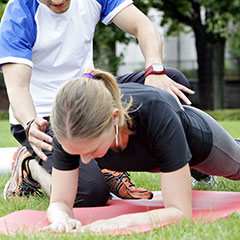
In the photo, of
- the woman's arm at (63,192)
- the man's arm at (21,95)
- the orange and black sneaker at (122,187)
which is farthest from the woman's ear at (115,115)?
the orange and black sneaker at (122,187)

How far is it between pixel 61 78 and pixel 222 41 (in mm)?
10690

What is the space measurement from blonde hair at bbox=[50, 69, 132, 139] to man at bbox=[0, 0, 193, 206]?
0.71m

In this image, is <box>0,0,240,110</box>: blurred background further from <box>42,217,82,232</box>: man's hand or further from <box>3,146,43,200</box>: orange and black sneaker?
<box>42,217,82,232</box>: man's hand

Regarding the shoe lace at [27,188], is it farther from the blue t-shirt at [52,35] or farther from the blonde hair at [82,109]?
the blonde hair at [82,109]

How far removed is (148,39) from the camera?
10.0ft

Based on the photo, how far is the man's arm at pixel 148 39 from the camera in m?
2.68

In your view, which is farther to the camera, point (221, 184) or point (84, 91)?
point (221, 184)

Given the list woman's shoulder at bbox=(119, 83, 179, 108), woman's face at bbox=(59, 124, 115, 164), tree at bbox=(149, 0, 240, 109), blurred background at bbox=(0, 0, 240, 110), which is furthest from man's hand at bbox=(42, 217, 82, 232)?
tree at bbox=(149, 0, 240, 109)

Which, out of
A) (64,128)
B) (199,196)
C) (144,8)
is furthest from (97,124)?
(144,8)

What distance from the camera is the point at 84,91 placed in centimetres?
196

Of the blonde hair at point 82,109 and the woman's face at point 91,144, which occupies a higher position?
the blonde hair at point 82,109

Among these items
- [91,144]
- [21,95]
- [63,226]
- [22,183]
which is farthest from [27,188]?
[91,144]

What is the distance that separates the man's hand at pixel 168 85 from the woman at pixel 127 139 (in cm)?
11

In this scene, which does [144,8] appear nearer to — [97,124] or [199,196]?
[199,196]
